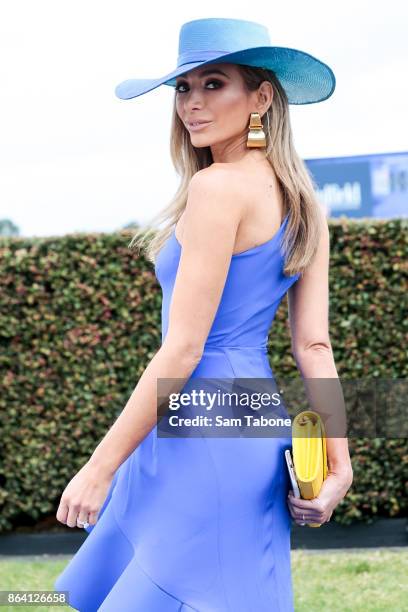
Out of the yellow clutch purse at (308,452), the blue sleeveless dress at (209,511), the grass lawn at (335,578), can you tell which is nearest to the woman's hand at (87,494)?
the blue sleeveless dress at (209,511)

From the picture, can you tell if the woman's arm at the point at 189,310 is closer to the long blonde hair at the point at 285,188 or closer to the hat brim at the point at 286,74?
the long blonde hair at the point at 285,188

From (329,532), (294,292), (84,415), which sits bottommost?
(329,532)

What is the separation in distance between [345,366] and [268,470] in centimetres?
452

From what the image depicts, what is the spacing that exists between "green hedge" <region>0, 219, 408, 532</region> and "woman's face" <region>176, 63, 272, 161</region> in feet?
14.0

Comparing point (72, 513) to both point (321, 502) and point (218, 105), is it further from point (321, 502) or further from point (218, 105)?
point (218, 105)

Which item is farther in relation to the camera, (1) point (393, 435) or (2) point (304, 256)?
(1) point (393, 435)

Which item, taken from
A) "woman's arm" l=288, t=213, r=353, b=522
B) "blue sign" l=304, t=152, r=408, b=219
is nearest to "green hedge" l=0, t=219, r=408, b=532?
"woman's arm" l=288, t=213, r=353, b=522

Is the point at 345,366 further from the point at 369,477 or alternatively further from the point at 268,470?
the point at 268,470

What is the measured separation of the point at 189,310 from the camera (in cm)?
211

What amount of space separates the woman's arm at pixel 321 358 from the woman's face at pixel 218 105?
31 centimetres

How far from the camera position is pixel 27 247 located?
685 centimetres

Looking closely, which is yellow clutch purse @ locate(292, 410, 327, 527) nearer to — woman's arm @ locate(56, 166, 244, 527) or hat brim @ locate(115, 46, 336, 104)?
woman's arm @ locate(56, 166, 244, 527)

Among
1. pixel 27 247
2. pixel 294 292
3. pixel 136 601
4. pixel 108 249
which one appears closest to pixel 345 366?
pixel 108 249

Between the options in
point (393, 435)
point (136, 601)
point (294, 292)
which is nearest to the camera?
point (136, 601)
